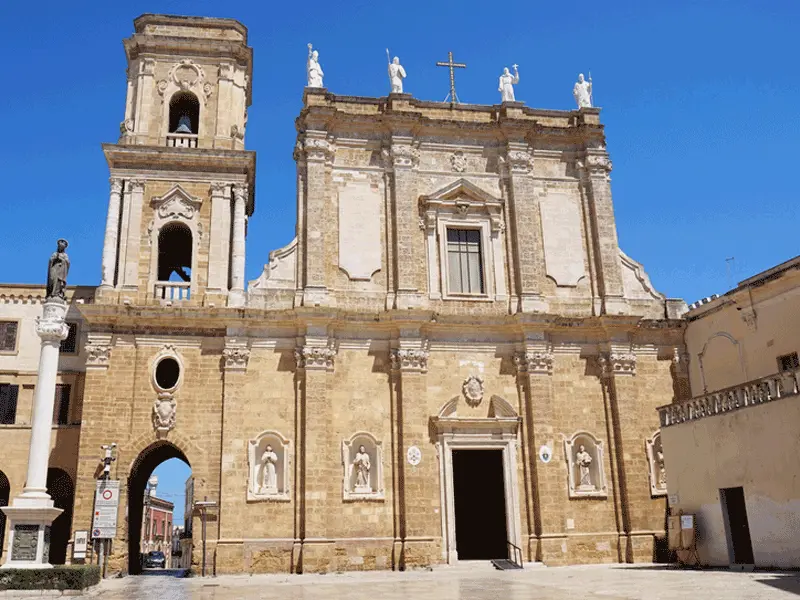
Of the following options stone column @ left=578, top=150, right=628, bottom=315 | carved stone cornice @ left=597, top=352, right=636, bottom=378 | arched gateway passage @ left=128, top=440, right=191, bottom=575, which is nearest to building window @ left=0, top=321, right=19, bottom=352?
arched gateway passage @ left=128, top=440, right=191, bottom=575

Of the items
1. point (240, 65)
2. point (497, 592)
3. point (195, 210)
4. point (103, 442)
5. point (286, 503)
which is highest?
point (240, 65)

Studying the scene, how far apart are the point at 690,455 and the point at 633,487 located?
414 cm

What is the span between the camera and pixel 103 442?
21359 millimetres

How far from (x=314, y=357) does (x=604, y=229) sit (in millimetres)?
10584

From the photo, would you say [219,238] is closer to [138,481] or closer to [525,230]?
[138,481]

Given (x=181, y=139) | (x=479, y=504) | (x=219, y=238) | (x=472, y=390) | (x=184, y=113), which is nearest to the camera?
(x=472, y=390)

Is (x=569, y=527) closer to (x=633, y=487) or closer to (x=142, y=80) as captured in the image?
(x=633, y=487)

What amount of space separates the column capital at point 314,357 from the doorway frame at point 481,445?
3518 mm

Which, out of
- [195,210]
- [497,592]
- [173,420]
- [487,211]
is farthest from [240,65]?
[497,592]

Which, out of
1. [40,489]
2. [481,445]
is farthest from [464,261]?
[40,489]

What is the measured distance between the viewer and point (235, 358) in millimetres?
22531

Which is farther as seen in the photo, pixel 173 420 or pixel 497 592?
pixel 173 420

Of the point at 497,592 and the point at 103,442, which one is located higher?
the point at 103,442

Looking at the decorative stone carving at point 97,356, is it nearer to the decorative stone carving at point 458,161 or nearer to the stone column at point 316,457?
the stone column at point 316,457
